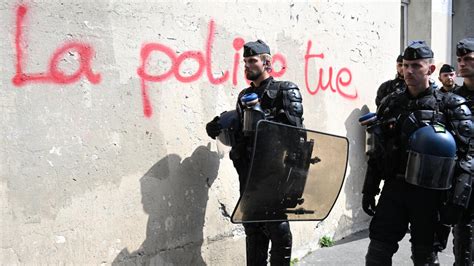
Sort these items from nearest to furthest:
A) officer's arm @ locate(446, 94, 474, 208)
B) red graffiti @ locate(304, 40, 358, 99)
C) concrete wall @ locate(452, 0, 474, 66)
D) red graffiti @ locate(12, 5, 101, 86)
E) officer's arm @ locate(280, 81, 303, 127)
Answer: red graffiti @ locate(12, 5, 101, 86), officer's arm @ locate(446, 94, 474, 208), officer's arm @ locate(280, 81, 303, 127), red graffiti @ locate(304, 40, 358, 99), concrete wall @ locate(452, 0, 474, 66)

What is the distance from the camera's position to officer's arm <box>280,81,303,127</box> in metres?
3.39

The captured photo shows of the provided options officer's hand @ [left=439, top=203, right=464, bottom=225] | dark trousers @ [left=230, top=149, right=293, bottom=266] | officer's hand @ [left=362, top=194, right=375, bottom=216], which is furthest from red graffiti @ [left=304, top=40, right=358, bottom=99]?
officer's hand @ [left=439, top=203, right=464, bottom=225]

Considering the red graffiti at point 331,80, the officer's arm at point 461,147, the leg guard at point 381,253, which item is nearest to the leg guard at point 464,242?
the officer's arm at point 461,147

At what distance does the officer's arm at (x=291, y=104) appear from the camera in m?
3.39

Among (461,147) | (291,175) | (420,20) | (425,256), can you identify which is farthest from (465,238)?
(420,20)

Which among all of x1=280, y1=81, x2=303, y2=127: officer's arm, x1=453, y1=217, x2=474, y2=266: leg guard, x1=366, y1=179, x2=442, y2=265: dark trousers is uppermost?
x1=280, y1=81, x2=303, y2=127: officer's arm

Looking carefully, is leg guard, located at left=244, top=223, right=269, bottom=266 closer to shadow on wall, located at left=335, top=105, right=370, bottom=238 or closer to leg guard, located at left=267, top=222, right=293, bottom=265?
leg guard, located at left=267, top=222, right=293, bottom=265

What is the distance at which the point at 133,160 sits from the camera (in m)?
3.50

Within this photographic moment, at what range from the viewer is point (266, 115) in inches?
134

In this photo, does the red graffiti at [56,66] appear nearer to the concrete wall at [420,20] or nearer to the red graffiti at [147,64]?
the red graffiti at [147,64]

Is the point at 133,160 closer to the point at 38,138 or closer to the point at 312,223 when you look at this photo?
the point at 38,138

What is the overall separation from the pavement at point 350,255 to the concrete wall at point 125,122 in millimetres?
164

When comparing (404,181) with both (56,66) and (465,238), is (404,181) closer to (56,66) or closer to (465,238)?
(465,238)

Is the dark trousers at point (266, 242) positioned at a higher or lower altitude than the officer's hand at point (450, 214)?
lower
